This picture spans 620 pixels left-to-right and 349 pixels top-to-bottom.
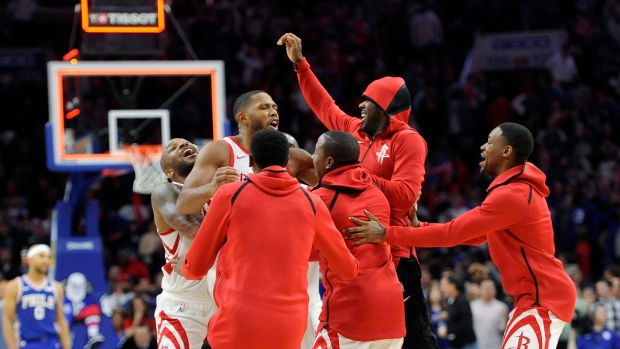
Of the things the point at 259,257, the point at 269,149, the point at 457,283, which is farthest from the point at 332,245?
the point at 457,283

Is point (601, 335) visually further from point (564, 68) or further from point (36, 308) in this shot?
point (564, 68)

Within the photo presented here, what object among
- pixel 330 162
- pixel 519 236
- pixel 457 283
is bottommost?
pixel 457 283

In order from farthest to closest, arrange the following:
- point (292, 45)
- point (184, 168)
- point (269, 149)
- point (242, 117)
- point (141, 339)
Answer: point (141, 339) < point (292, 45) < point (184, 168) < point (242, 117) < point (269, 149)

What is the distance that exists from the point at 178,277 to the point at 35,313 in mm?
4850

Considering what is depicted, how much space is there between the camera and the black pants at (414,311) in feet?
19.7

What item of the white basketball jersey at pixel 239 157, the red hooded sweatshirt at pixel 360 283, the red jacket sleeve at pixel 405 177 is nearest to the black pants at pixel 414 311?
the red jacket sleeve at pixel 405 177

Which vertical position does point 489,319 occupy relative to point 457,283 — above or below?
below

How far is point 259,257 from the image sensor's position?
479 centimetres

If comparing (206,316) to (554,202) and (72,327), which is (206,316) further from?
(554,202)

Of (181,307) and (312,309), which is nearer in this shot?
(181,307)

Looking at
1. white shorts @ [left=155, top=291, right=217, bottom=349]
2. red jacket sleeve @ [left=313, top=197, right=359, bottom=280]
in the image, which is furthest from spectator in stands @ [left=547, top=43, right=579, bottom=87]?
red jacket sleeve @ [left=313, top=197, right=359, bottom=280]

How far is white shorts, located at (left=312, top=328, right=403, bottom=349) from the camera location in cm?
541

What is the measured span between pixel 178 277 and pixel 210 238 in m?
1.29

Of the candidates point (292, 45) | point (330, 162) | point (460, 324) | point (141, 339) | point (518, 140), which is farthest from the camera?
point (460, 324)
